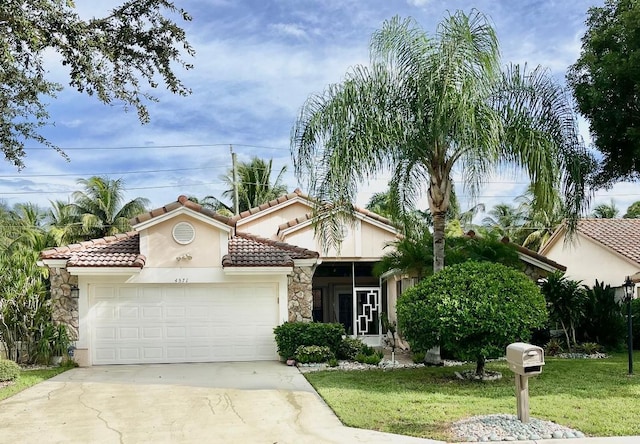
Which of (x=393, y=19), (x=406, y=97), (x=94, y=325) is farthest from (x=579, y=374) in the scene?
(x=94, y=325)

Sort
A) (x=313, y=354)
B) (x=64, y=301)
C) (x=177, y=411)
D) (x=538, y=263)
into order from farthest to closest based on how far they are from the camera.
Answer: (x=538, y=263), (x=64, y=301), (x=313, y=354), (x=177, y=411)

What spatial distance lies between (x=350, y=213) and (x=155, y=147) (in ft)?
84.0

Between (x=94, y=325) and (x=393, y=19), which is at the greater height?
(x=393, y=19)

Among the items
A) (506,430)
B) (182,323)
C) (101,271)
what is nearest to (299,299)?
(182,323)

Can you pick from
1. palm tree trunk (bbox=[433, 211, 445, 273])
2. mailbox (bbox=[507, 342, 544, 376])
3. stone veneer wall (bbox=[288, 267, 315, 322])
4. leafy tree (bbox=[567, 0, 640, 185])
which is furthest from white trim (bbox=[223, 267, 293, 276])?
mailbox (bbox=[507, 342, 544, 376])

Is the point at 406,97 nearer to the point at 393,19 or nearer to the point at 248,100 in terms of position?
the point at 393,19

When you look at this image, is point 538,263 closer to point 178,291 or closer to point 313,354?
point 313,354

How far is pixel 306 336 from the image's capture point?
14695 millimetres

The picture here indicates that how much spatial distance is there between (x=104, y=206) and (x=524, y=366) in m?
29.6

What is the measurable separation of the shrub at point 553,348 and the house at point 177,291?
6.27 metres

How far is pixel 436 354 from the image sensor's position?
1359cm

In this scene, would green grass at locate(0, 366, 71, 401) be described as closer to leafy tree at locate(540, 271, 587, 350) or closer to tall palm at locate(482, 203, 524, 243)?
leafy tree at locate(540, 271, 587, 350)

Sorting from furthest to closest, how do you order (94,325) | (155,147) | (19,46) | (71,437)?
(155,147)
(94,325)
(19,46)
(71,437)

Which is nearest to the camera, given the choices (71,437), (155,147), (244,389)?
(71,437)
